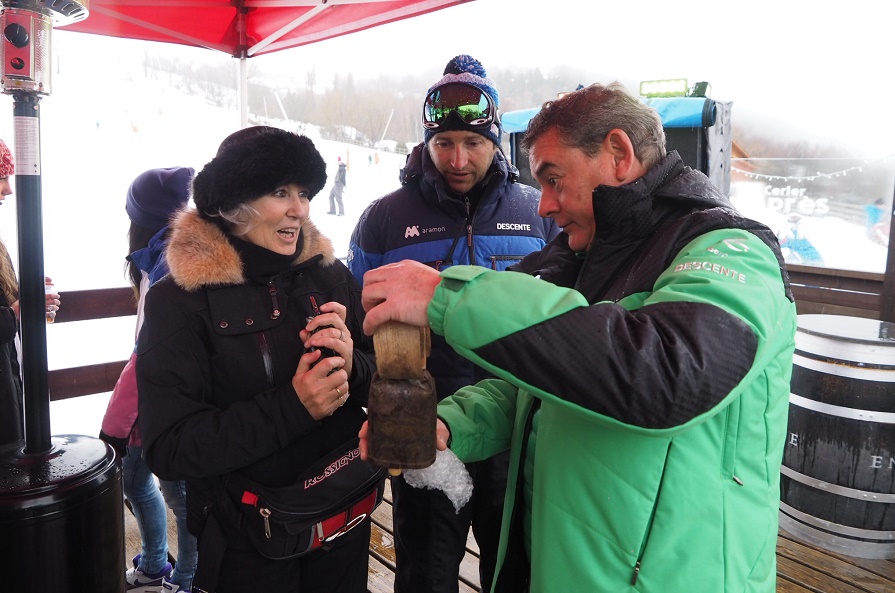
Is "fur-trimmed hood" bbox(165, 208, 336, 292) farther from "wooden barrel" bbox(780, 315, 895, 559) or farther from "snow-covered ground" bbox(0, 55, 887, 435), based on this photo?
"snow-covered ground" bbox(0, 55, 887, 435)

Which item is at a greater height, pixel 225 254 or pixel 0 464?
pixel 225 254

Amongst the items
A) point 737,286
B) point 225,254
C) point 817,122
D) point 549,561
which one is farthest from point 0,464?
point 817,122

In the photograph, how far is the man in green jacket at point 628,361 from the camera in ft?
2.75

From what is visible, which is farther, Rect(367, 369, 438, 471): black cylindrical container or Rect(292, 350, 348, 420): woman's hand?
Rect(292, 350, 348, 420): woman's hand

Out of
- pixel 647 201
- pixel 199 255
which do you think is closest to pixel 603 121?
pixel 647 201

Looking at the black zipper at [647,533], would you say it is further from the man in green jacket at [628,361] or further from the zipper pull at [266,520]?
the zipper pull at [266,520]

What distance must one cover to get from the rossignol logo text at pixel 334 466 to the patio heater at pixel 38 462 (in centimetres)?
76

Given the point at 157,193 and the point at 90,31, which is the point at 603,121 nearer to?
the point at 157,193

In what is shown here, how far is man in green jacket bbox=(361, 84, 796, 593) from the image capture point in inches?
33.0

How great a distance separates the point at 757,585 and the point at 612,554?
0.32 meters

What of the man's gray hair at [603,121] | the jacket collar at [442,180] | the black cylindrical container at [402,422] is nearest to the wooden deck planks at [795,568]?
the jacket collar at [442,180]

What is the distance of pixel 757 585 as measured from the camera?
1127 mm

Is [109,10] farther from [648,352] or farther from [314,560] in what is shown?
[648,352]

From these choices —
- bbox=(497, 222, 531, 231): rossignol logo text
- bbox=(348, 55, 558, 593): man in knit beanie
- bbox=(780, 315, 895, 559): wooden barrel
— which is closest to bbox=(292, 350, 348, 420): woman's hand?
bbox=(348, 55, 558, 593): man in knit beanie
